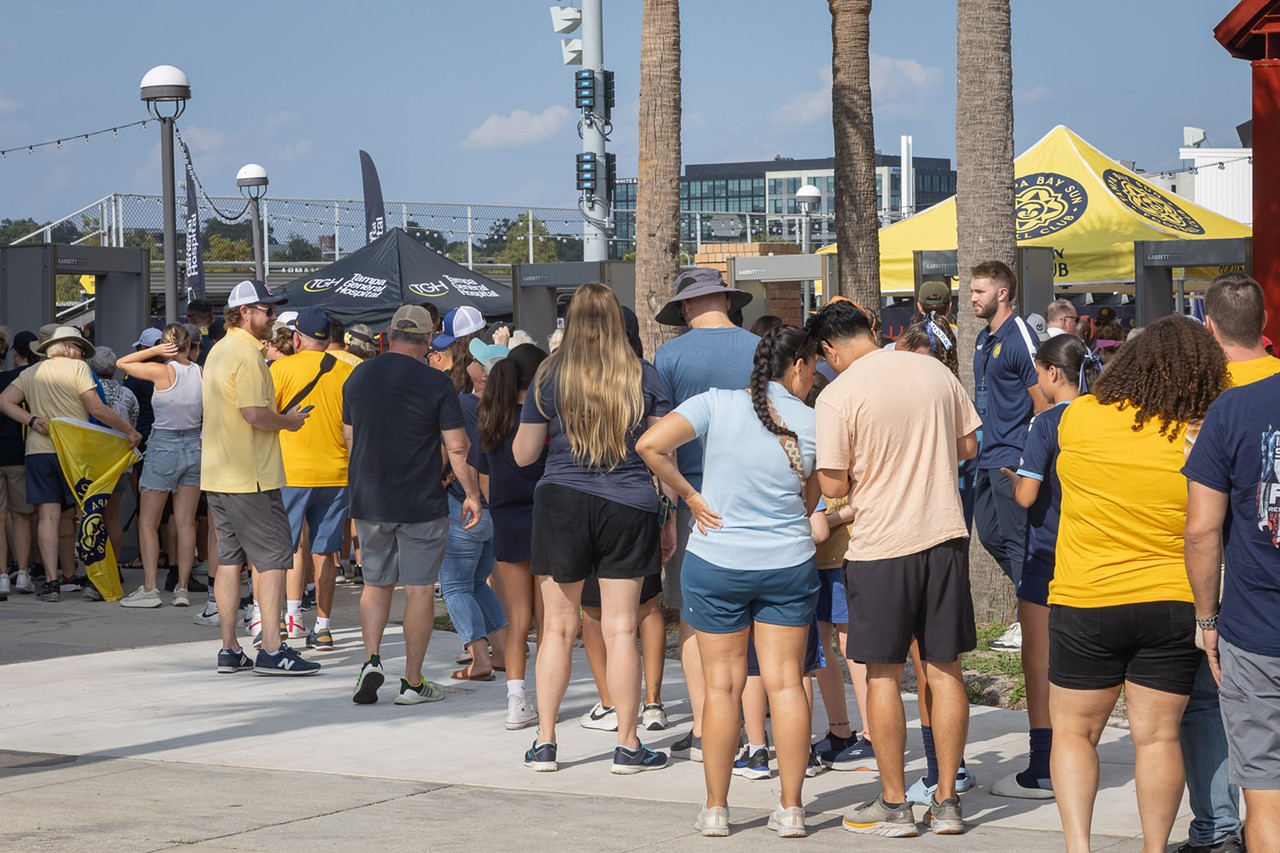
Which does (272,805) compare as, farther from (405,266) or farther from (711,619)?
(405,266)

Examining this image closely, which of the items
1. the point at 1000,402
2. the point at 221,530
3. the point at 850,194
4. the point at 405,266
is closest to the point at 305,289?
the point at 405,266

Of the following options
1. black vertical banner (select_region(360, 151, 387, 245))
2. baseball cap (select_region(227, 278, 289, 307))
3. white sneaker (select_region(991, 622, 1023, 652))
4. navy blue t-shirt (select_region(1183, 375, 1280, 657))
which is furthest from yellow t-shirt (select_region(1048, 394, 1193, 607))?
black vertical banner (select_region(360, 151, 387, 245))

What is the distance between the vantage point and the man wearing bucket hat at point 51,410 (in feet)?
35.4

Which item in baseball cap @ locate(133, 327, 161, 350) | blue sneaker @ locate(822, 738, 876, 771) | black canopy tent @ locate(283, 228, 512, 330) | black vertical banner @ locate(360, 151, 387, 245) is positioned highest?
black vertical banner @ locate(360, 151, 387, 245)

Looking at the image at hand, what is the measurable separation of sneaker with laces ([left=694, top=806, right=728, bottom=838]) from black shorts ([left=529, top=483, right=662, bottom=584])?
1.16 metres

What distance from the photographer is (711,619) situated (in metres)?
5.34

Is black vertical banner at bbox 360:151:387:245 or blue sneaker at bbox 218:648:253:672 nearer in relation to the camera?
blue sneaker at bbox 218:648:253:672

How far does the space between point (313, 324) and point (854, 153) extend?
4.18m

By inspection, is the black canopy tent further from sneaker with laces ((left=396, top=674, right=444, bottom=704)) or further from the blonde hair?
the blonde hair

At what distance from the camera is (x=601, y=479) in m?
6.12

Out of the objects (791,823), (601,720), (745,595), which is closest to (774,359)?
(745,595)

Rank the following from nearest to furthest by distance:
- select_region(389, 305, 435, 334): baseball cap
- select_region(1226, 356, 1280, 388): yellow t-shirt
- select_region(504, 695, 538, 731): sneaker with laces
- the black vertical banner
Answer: select_region(1226, 356, 1280, 388): yellow t-shirt, select_region(504, 695, 538, 731): sneaker with laces, select_region(389, 305, 435, 334): baseball cap, the black vertical banner

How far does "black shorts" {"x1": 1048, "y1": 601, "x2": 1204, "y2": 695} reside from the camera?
449cm

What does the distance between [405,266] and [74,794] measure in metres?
14.7
